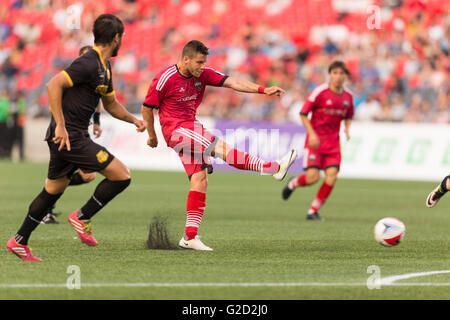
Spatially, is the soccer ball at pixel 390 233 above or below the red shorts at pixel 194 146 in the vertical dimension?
below

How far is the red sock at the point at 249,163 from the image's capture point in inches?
342

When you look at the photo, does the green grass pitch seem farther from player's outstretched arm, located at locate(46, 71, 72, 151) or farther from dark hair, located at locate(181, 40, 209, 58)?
dark hair, located at locate(181, 40, 209, 58)

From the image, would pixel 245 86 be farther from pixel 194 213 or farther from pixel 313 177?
pixel 313 177

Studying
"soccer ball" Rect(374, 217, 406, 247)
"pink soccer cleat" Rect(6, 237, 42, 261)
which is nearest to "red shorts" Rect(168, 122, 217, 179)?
"pink soccer cleat" Rect(6, 237, 42, 261)

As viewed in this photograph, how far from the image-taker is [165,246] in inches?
356

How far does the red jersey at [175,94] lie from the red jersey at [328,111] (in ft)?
14.1

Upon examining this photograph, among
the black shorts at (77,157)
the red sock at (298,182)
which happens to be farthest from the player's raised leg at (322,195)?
the black shorts at (77,157)

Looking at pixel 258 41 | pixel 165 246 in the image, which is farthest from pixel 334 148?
pixel 258 41

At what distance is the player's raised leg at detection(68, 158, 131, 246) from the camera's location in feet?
26.7

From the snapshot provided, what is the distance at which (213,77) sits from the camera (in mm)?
9211

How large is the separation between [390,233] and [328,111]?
4525 mm

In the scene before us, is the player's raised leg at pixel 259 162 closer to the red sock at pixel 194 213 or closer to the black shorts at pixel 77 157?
the red sock at pixel 194 213

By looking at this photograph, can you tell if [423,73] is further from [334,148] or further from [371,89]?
[334,148]
